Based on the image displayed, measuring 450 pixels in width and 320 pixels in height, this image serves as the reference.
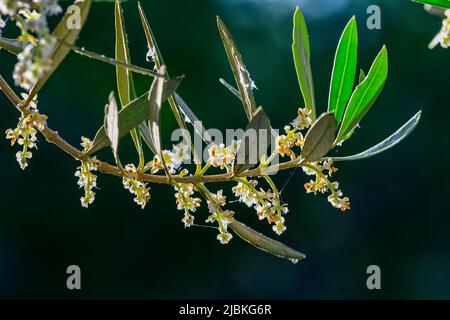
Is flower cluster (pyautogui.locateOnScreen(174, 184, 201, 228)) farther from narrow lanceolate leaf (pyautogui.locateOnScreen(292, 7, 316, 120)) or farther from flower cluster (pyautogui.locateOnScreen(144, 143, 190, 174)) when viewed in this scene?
narrow lanceolate leaf (pyautogui.locateOnScreen(292, 7, 316, 120))

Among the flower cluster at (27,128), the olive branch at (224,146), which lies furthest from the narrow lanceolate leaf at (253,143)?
the flower cluster at (27,128)

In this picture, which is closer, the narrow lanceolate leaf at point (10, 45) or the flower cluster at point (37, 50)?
the flower cluster at point (37, 50)

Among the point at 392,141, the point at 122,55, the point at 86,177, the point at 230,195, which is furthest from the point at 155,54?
the point at 230,195

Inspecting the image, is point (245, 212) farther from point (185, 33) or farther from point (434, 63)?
point (434, 63)

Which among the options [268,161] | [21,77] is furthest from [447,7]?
[21,77]

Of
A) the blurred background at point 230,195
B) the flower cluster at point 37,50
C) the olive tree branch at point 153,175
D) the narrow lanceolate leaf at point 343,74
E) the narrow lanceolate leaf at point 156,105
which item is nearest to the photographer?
the flower cluster at point 37,50

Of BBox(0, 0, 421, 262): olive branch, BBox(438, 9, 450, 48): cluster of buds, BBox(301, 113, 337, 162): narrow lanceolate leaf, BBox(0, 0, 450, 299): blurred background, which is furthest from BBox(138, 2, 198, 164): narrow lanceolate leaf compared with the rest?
BBox(0, 0, 450, 299): blurred background

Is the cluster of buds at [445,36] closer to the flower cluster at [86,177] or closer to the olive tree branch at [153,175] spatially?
the olive tree branch at [153,175]

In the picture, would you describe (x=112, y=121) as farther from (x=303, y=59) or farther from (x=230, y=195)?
(x=230, y=195)
